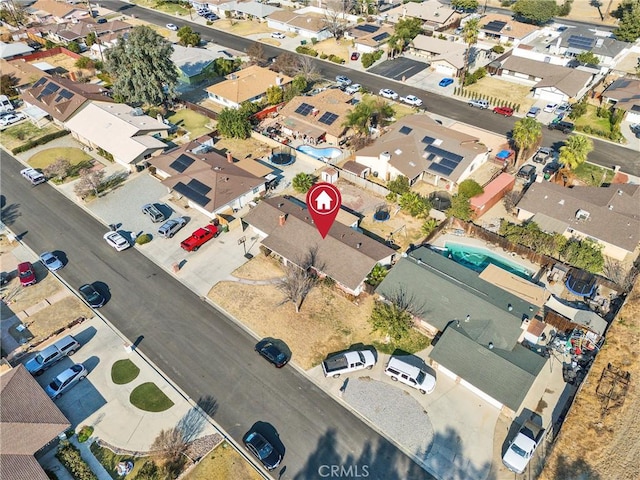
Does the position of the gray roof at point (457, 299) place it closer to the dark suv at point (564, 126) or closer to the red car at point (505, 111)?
the dark suv at point (564, 126)

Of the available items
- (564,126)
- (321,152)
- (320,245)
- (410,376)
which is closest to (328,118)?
(321,152)

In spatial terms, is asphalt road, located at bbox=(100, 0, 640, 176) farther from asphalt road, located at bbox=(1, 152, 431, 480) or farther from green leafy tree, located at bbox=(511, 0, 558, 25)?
asphalt road, located at bbox=(1, 152, 431, 480)

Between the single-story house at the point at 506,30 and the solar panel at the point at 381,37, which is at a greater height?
the single-story house at the point at 506,30

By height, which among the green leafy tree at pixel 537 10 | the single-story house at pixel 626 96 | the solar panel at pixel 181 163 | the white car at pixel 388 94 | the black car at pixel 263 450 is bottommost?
the black car at pixel 263 450

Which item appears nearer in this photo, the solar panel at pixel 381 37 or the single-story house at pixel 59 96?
the single-story house at pixel 59 96

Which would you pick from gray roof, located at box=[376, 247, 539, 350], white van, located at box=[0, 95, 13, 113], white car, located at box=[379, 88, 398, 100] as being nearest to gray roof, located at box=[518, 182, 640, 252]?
gray roof, located at box=[376, 247, 539, 350]

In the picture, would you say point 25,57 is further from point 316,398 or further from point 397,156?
point 316,398

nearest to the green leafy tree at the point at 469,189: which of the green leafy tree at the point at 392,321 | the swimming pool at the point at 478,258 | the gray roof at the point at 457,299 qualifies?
the swimming pool at the point at 478,258
